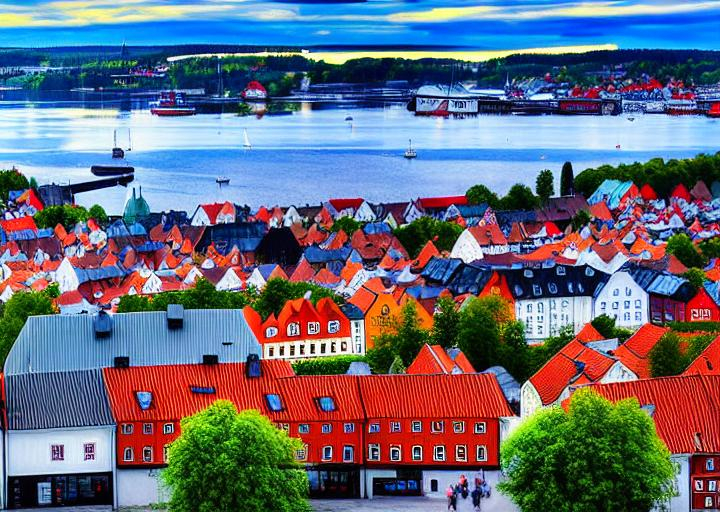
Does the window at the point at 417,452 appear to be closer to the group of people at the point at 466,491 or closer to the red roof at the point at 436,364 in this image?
the group of people at the point at 466,491

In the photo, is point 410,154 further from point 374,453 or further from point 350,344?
point 374,453

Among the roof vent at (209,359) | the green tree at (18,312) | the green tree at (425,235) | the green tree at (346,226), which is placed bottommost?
the roof vent at (209,359)

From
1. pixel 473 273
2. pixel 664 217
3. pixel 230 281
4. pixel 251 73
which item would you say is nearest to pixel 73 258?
pixel 230 281

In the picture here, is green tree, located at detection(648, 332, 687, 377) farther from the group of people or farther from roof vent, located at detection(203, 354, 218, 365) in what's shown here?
roof vent, located at detection(203, 354, 218, 365)

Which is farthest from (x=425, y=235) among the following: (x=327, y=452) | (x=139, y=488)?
(x=139, y=488)

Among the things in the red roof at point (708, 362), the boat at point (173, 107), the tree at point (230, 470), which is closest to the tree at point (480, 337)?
the red roof at point (708, 362)

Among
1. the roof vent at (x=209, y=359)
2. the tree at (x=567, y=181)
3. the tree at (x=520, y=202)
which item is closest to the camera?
the roof vent at (x=209, y=359)
